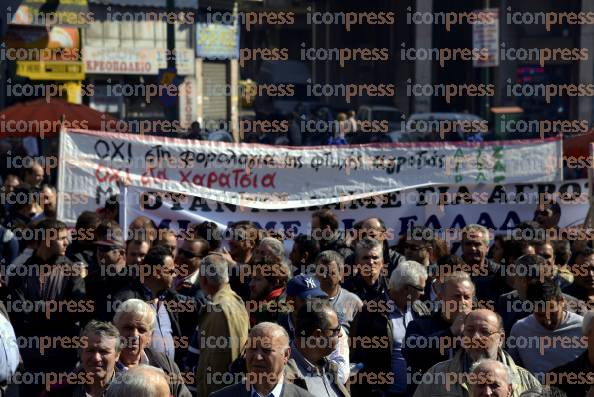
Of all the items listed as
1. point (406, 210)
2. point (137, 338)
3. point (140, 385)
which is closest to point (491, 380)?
point (140, 385)

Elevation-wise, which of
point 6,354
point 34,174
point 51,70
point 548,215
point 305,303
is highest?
point 51,70

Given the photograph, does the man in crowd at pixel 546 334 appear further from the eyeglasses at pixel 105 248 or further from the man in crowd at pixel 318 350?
the eyeglasses at pixel 105 248

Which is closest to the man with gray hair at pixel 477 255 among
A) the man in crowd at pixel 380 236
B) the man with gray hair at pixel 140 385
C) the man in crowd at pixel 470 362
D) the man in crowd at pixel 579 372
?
the man in crowd at pixel 380 236

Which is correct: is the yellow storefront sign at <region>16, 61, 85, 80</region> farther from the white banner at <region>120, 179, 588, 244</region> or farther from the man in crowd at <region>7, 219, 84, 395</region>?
the man in crowd at <region>7, 219, 84, 395</region>

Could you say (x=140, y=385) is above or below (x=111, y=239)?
below

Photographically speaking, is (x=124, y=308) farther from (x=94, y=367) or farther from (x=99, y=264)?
(x=99, y=264)

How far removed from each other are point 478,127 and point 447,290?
9.46 metres

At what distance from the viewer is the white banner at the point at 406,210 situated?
38.9 ft

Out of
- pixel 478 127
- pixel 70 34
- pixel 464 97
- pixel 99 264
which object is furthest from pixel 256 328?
pixel 464 97

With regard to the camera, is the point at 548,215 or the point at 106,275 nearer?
the point at 106,275

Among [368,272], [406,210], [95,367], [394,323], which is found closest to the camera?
[95,367]

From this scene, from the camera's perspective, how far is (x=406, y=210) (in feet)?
40.4

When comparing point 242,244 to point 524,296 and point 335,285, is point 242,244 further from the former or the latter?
point 524,296

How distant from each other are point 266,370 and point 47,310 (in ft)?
9.79
